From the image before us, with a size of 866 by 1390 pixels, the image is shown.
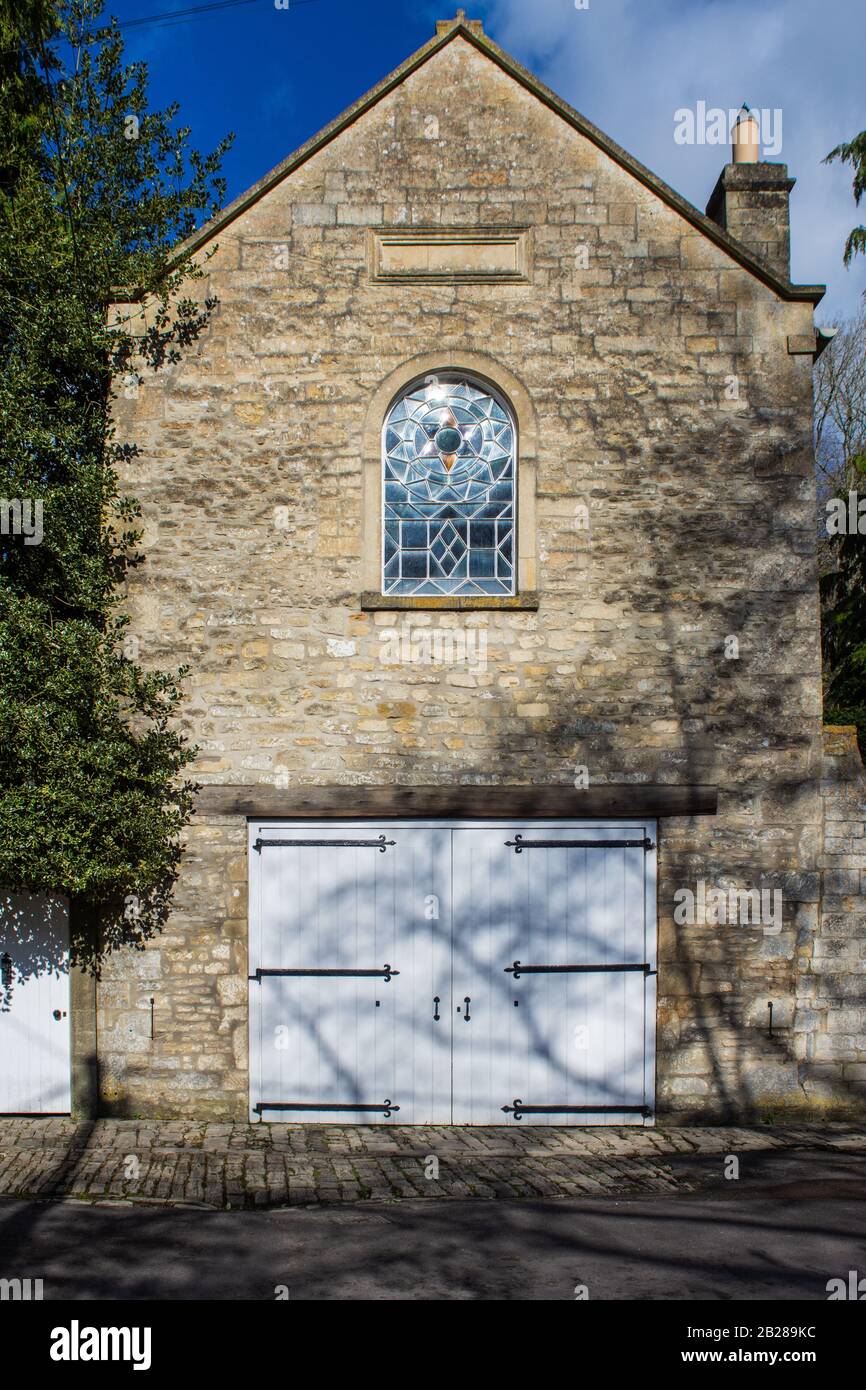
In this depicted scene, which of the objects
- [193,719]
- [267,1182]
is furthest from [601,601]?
[267,1182]

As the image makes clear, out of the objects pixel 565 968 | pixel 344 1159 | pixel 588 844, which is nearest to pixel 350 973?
pixel 344 1159

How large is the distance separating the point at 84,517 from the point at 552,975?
5.16 metres

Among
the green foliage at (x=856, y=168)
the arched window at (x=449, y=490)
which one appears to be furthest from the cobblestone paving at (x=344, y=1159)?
the green foliage at (x=856, y=168)

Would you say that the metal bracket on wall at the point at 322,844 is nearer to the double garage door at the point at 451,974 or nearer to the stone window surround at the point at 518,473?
the double garage door at the point at 451,974

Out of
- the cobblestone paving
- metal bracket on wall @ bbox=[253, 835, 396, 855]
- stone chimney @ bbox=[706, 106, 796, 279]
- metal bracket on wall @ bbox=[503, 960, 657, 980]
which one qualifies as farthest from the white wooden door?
stone chimney @ bbox=[706, 106, 796, 279]

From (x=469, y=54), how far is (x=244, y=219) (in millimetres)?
2274

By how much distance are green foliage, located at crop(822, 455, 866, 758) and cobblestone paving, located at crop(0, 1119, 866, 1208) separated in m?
6.29

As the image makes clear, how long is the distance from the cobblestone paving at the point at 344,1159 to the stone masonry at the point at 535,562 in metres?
0.37

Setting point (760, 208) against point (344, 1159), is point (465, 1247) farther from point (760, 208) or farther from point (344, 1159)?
point (760, 208)

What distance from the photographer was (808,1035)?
27.0 feet

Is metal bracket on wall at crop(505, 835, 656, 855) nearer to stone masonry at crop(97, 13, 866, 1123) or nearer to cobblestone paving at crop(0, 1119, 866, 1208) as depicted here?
stone masonry at crop(97, 13, 866, 1123)

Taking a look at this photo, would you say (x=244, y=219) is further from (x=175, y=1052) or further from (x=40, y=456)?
(x=175, y=1052)

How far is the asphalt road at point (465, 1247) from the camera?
5258 millimetres

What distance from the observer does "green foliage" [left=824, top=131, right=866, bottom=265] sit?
14164 mm
